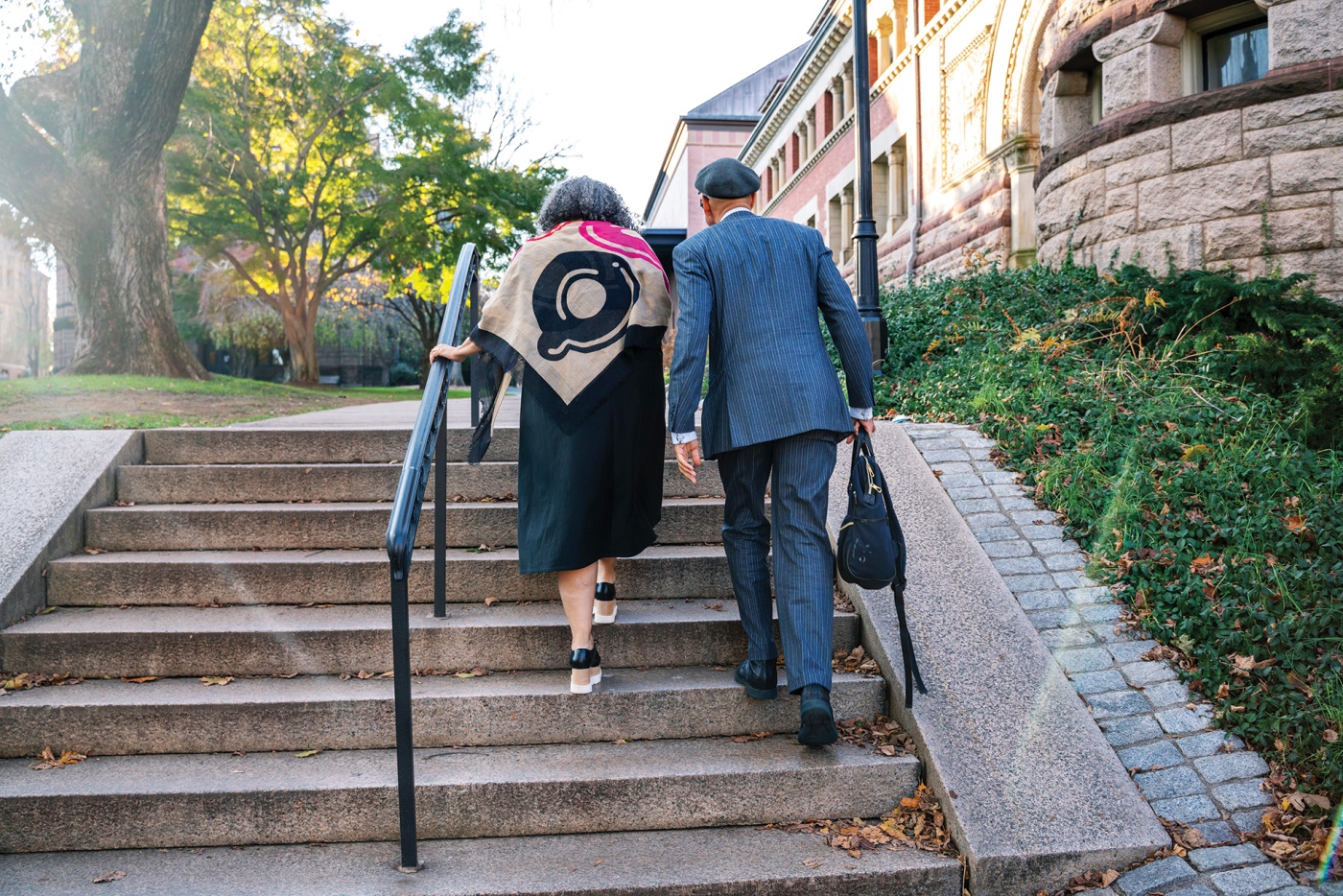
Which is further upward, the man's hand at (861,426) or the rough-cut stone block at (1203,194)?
the rough-cut stone block at (1203,194)

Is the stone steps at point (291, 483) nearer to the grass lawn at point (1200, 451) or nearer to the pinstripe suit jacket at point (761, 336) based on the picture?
the pinstripe suit jacket at point (761, 336)

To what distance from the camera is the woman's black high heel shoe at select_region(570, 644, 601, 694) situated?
3508mm

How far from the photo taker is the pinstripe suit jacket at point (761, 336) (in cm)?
330

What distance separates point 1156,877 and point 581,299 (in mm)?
2731

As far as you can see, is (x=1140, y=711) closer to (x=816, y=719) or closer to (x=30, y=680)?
(x=816, y=719)

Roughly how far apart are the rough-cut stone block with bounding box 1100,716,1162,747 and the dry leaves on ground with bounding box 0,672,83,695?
3939 mm

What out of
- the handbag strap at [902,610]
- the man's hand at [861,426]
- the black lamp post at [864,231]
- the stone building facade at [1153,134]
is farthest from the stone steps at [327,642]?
the stone building facade at [1153,134]

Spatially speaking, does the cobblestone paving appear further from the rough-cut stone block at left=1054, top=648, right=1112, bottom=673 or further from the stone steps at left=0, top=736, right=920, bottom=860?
the stone steps at left=0, top=736, right=920, bottom=860

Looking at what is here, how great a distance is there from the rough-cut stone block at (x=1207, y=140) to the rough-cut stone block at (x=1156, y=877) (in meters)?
7.08

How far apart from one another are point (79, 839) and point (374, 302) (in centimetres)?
3752

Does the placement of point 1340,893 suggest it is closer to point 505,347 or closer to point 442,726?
point 442,726

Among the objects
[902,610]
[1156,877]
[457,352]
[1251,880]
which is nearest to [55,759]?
[457,352]

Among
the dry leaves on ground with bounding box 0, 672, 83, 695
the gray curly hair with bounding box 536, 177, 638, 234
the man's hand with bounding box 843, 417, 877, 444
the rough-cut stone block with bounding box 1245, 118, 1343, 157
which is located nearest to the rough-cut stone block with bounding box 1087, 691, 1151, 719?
the man's hand with bounding box 843, 417, 877, 444

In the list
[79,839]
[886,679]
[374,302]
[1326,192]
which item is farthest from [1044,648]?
[374,302]
